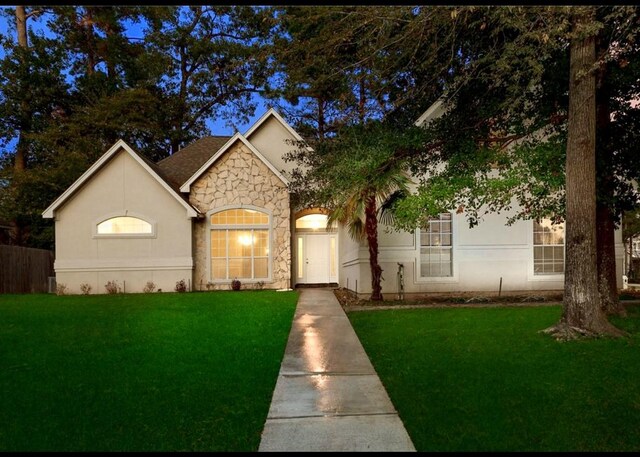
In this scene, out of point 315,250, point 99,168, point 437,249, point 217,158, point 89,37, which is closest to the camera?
point 437,249

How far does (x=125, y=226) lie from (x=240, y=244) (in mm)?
4280

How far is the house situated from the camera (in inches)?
577

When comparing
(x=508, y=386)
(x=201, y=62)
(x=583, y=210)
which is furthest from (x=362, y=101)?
(x=201, y=62)

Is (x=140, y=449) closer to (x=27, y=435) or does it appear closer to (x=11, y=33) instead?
(x=27, y=435)

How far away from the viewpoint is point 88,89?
2744cm

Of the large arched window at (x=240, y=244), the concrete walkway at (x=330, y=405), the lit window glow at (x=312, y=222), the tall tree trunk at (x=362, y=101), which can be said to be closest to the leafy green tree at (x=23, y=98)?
the large arched window at (x=240, y=244)

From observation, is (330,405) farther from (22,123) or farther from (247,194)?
(22,123)

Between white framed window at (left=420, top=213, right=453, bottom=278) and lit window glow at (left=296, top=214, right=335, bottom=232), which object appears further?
lit window glow at (left=296, top=214, right=335, bottom=232)

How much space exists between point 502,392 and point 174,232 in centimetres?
1381

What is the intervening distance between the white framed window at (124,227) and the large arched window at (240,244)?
7.72ft

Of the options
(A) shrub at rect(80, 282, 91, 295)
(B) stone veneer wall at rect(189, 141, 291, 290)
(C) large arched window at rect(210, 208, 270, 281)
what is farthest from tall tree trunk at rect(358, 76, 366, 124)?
(A) shrub at rect(80, 282, 91, 295)

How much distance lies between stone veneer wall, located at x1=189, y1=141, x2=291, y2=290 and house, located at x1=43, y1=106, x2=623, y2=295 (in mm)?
38

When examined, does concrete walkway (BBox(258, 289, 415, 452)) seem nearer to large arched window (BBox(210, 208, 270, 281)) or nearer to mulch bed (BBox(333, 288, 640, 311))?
mulch bed (BBox(333, 288, 640, 311))

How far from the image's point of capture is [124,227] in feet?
54.0
